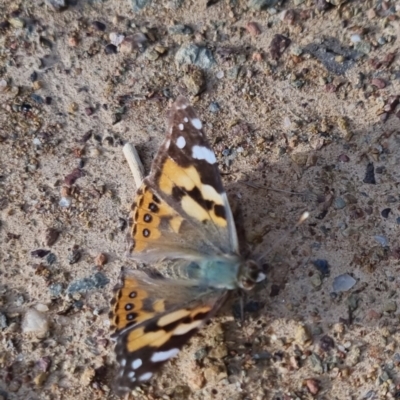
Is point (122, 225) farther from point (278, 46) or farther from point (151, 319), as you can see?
point (278, 46)

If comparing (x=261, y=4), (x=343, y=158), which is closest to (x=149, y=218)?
(x=343, y=158)

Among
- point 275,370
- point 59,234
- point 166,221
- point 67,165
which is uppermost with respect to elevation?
point 67,165

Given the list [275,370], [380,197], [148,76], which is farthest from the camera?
[148,76]

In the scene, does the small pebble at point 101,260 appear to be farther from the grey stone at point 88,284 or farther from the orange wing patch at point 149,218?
the orange wing patch at point 149,218

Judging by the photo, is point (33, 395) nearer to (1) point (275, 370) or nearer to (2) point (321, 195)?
(1) point (275, 370)

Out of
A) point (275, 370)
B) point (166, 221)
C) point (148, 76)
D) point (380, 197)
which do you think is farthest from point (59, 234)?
point (380, 197)

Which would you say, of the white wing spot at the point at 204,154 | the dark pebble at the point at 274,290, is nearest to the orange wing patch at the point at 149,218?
the white wing spot at the point at 204,154
